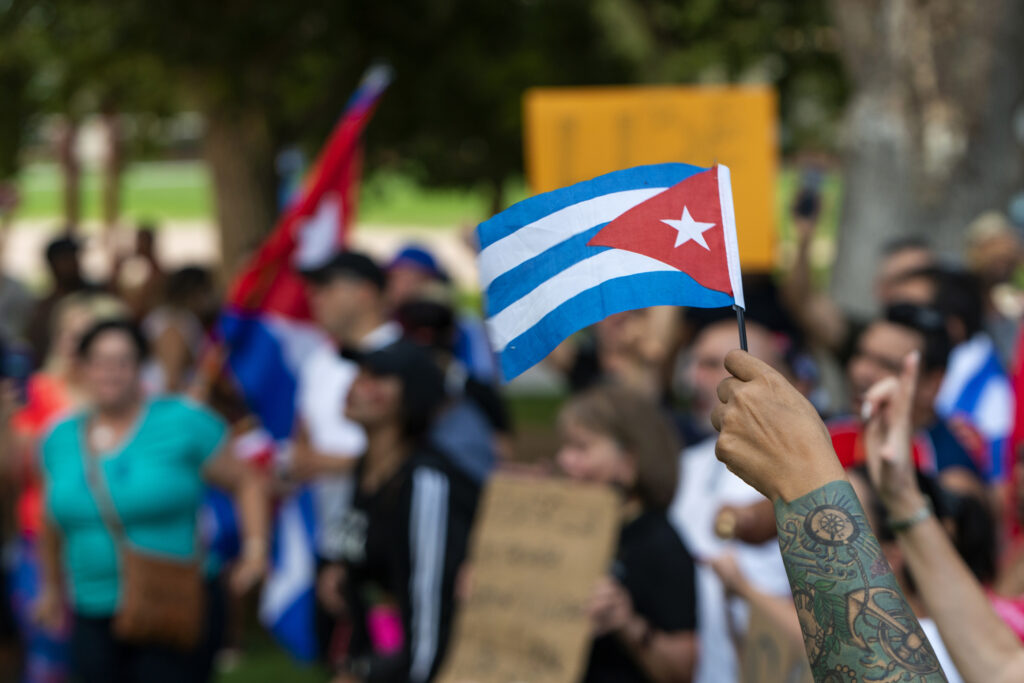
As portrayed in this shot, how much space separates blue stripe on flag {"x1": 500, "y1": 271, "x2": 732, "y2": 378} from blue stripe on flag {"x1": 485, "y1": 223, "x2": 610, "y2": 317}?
0.18 feet

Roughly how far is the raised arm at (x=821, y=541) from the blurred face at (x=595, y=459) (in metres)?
1.83

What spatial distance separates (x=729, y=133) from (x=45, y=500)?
345 cm

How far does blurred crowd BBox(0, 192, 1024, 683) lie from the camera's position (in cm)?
351

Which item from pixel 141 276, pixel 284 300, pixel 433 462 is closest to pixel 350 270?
pixel 284 300

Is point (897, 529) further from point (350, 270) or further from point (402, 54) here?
point (402, 54)

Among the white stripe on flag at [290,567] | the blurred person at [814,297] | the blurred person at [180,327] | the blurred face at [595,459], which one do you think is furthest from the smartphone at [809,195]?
the blurred person at [180,327]

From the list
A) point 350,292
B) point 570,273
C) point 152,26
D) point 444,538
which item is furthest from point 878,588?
point 152,26

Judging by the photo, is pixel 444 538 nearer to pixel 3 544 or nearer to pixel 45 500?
pixel 45 500

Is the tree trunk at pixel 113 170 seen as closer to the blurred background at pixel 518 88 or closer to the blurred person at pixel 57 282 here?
the blurred background at pixel 518 88

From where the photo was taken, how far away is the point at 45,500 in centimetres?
515

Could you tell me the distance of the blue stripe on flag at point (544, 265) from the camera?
216 cm

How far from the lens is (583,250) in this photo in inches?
85.2

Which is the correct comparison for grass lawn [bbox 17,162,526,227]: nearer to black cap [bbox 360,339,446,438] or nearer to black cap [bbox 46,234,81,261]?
black cap [bbox 46,234,81,261]

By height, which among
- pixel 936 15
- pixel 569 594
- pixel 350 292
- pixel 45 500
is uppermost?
pixel 936 15
